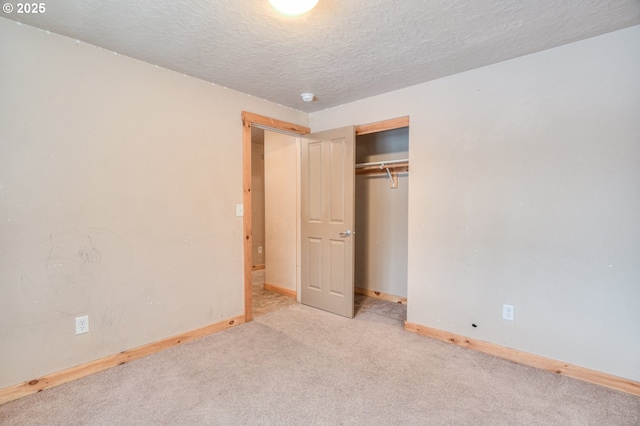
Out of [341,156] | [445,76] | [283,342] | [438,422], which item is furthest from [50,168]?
[445,76]

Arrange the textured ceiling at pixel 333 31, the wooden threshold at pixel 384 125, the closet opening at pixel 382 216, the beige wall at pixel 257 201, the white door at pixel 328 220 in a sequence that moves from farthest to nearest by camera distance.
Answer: the beige wall at pixel 257 201 < the closet opening at pixel 382 216 < the white door at pixel 328 220 < the wooden threshold at pixel 384 125 < the textured ceiling at pixel 333 31

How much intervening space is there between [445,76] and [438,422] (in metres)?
2.66

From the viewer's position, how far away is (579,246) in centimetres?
215

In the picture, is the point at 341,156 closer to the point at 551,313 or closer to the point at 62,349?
the point at 551,313

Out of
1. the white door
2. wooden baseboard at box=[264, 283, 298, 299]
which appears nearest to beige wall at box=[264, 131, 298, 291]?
wooden baseboard at box=[264, 283, 298, 299]

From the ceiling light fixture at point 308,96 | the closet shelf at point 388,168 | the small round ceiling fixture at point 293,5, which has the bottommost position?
the closet shelf at point 388,168

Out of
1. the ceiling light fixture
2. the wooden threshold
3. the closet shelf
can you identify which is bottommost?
the closet shelf

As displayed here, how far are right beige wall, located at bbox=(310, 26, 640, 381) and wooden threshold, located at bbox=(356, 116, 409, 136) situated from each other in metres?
0.11

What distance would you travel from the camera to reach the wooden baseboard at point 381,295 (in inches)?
152

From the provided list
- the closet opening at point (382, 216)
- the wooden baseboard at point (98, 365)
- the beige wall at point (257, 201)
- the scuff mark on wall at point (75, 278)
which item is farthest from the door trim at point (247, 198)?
the beige wall at point (257, 201)

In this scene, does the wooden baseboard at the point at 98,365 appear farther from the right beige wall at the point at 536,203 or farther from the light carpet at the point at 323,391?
the right beige wall at the point at 536,203

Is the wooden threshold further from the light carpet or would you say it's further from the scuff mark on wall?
the scuff mark on wall

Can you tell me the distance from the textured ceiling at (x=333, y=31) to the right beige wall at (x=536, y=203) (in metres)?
0.27

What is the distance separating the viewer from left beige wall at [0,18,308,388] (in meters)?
1.92
